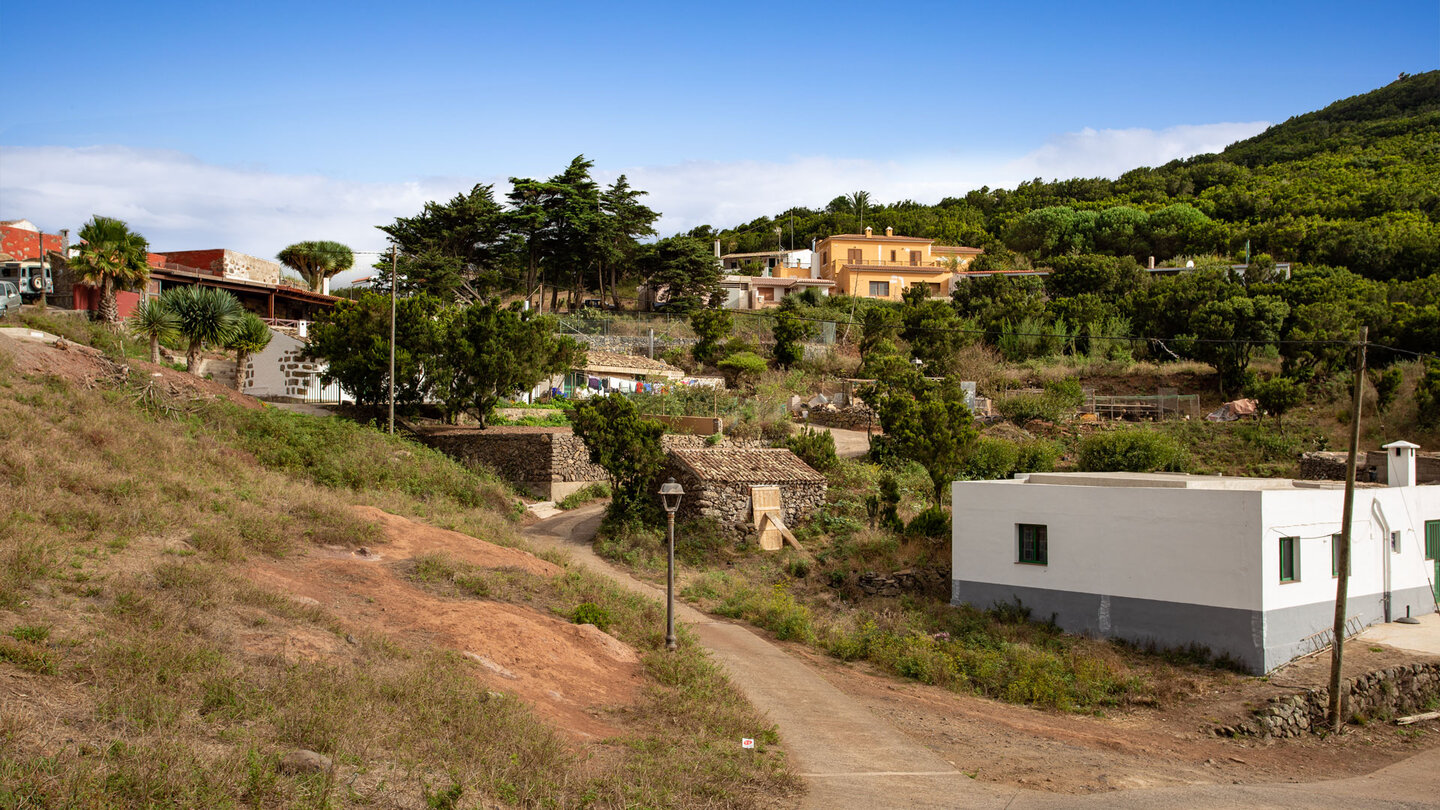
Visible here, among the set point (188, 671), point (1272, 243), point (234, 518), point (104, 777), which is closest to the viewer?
point (104, 777)

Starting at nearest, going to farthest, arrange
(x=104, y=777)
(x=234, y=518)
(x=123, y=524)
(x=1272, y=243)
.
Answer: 1. (x=104, y=777)
2. (x=123, y=524)
3. (x=234, y=518)
4. (x=1272, y=243)

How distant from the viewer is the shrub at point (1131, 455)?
30.4 meters

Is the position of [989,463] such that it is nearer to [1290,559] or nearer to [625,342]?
[1290,559]

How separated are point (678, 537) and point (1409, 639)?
16726 mm

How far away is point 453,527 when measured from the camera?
2022 cm

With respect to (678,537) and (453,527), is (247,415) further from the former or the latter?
(678,537)

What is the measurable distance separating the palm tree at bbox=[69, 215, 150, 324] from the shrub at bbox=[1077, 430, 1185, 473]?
103 feet

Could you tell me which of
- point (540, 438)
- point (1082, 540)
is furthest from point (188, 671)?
point (540, 438)

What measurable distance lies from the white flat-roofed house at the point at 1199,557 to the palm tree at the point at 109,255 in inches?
1012

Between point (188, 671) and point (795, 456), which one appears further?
point (795, 456)

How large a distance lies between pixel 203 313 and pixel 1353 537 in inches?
1190

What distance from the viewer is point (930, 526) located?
24.5m

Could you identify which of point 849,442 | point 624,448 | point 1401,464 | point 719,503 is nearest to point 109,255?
point 624,448

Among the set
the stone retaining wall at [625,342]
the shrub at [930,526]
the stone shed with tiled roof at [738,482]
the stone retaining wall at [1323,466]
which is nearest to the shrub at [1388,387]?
the stone retaining wall at [1323,466]
